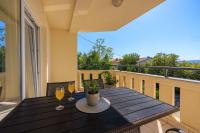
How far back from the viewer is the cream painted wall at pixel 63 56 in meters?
4.50

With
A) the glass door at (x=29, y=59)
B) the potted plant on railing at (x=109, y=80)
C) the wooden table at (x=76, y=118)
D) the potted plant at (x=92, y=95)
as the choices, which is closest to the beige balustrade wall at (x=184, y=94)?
the wooden table at (x=76, y=118)

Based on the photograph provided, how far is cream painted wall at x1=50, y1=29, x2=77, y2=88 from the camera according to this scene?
450 centimetres

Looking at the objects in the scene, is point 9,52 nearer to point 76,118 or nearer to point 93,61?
point 76,118

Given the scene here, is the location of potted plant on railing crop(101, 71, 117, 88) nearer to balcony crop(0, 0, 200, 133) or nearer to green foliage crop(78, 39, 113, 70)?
balcony crop(0, 0, 200, 133)

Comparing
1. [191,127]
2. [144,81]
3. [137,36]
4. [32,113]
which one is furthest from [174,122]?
[137,36]

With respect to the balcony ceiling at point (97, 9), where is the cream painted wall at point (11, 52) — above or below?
below

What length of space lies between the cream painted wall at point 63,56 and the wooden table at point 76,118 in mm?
3132

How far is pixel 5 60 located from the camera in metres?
1.28

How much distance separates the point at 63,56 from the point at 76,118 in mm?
3718

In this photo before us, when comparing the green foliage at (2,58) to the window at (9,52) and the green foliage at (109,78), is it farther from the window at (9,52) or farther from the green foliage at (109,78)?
the green foliage at (109,78)

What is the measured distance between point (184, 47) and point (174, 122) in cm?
1883

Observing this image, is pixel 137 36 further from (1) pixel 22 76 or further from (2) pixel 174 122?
(1) pixel 22 76

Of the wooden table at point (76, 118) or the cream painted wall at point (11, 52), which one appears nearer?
the wooden table at point (76, 118)

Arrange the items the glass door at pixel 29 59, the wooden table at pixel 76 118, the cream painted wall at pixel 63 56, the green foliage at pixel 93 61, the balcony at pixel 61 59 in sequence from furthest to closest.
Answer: the green foliage at pixel 93 61 → the cream painted wall at pixel 63 56 → the glass door at pixel 29 59 → the balcony at pixel 61 59 → the wooden table at pixel 76 118
